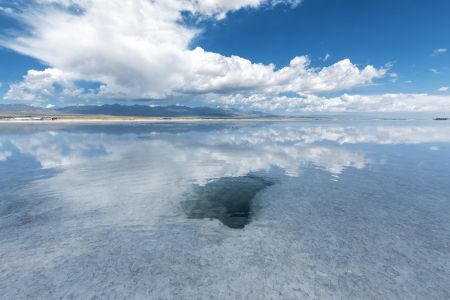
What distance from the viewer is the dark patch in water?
15.2m

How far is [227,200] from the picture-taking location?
58.3 ft

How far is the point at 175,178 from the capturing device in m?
23.3

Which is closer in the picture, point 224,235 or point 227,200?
point 224,235

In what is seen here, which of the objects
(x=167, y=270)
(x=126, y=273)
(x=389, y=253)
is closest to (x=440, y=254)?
(x=389, y=253)

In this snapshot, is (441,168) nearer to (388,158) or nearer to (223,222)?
(388,158)

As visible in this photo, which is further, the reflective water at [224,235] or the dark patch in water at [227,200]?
the dark patch in water at [227,200]

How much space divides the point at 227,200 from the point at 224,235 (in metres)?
4.86

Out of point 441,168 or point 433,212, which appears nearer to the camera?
point 433,212

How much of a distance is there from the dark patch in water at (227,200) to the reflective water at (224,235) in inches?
4.8

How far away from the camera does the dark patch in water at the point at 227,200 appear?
15.2 m

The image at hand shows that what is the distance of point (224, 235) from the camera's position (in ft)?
42.7

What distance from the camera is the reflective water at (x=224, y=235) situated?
9.43 metres

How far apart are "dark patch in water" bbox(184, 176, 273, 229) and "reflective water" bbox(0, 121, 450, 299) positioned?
121mm

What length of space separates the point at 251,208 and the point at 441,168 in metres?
25.1
